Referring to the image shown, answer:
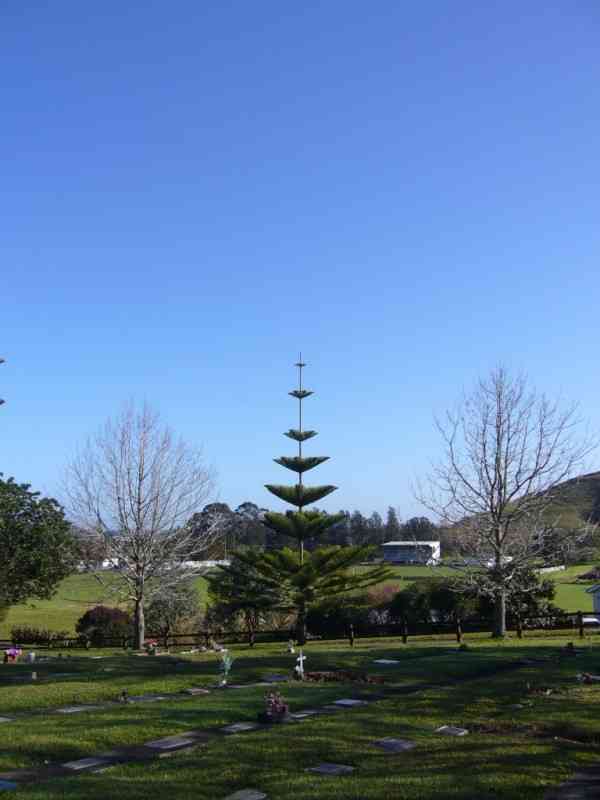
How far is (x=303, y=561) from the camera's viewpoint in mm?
28625

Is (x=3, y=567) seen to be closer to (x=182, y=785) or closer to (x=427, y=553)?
(x=427, y=553)

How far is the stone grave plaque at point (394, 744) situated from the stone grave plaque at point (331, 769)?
88 centimetres

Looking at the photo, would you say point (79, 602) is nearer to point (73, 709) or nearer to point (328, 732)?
point (73, 709)

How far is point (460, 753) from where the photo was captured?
785cm

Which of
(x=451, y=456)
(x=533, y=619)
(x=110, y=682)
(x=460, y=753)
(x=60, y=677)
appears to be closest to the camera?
(x=460, y=753)

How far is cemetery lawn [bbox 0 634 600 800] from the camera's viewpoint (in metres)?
6.67

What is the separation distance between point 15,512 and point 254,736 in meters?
16.2

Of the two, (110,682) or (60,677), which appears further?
(60,677)

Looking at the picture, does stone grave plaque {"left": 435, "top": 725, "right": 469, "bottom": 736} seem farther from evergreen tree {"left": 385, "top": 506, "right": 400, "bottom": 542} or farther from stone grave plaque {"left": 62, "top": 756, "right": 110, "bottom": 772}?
evergreen tree {"left": 385, "top": 506, "right": 400, "bottom": 542}

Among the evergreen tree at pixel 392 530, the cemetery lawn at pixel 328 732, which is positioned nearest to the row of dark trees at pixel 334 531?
the evergreen tree at pixel 392 530

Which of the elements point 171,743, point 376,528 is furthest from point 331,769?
point 376,528

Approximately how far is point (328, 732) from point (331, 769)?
1635 millimetres

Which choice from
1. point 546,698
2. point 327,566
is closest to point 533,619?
point 327,566

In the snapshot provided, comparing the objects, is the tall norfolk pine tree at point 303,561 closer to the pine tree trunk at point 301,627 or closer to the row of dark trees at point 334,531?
the pine tree trunk at point 301,627
